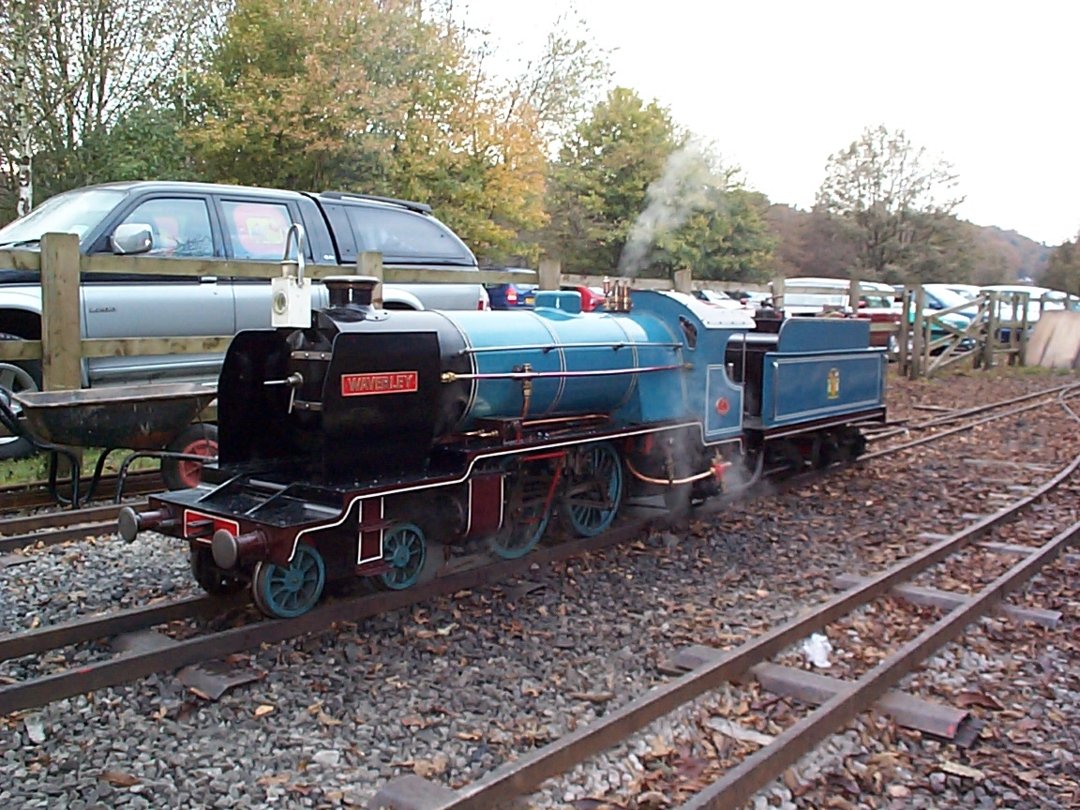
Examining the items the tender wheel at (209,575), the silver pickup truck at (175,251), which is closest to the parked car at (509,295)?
the silver pickup truck at (175,251)

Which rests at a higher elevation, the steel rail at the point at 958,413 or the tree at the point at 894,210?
the tree at the point at 894,210

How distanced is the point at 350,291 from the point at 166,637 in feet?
6.25

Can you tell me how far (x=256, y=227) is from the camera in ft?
27.7

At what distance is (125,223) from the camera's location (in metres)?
7.66

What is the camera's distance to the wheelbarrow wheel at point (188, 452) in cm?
698

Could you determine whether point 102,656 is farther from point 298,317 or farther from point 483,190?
point 483,190

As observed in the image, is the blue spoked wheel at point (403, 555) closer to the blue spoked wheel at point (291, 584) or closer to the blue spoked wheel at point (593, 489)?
the blue spoked wheel at point (291, 584)

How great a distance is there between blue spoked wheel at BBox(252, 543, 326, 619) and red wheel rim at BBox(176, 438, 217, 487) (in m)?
2.49

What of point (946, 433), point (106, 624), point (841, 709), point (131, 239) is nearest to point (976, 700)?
point (841, 709)

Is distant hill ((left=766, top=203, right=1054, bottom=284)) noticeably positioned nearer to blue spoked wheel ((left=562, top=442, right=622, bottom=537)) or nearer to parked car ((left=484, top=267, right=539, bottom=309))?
parked car ((left=484, top=267, right=539, bottom=309))

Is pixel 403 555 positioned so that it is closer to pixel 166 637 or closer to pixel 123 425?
pixel 166 637

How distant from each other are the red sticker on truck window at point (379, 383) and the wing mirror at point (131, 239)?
355 centimetres

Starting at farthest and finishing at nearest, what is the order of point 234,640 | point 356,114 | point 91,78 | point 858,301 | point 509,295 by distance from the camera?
1. point 858,301
2. point 91,78
3. point 356,114
4. point 509,295
5. point 234,640

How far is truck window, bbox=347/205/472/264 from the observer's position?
9195mm
